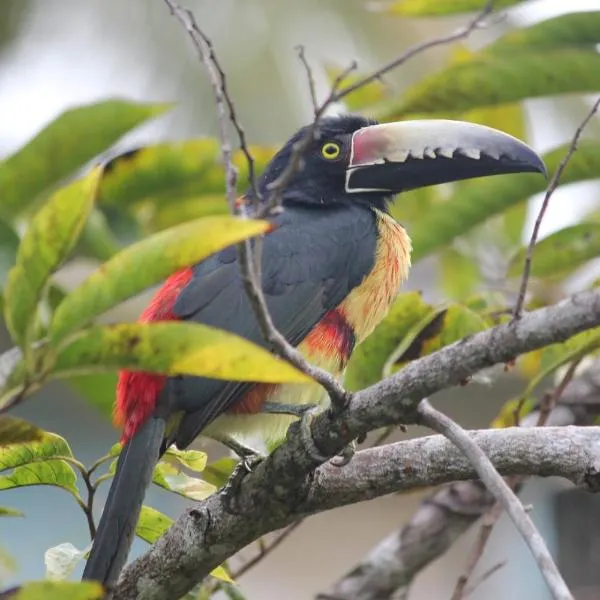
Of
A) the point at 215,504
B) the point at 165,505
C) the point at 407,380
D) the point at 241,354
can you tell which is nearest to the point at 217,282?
the point at 215,504

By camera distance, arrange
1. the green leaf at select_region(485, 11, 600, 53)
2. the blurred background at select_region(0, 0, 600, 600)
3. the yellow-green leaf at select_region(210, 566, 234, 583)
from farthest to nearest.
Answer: the blurred background at select_region(0, 0, 600, 600)
the green leaf at select_region(485, 11, 600, 53)
the yellow-green leaf at select_region(210, 566, 234, 583)

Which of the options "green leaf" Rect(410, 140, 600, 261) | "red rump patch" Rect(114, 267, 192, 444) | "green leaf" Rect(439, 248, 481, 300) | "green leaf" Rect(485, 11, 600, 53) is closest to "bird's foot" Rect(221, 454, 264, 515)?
"red rump patch" Rect(114, 267, 192, 444)

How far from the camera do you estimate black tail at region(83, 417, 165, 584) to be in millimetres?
2023

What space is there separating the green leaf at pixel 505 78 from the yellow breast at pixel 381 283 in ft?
1.10

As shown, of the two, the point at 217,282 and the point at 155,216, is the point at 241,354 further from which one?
the point at 155,216

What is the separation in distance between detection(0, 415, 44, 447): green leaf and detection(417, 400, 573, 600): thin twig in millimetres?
563

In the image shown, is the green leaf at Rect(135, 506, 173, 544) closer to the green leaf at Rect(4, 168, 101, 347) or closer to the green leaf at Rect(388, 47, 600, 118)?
the green leaf at Rect(4, 168, 101, 347)

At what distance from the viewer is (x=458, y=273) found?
3518 mm

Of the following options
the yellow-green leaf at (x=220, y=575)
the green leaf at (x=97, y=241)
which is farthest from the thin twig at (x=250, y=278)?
the green leaf at (x=97, y=241)

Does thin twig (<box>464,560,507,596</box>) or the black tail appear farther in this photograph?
thin twig (<box>464,560,507,596</box>)

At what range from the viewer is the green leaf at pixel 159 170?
2943 millimetres

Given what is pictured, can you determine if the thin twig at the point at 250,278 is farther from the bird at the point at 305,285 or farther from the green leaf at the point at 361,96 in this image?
the green leaf at the point at 361,96

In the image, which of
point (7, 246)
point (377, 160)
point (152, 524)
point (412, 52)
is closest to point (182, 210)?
point (377, 160)

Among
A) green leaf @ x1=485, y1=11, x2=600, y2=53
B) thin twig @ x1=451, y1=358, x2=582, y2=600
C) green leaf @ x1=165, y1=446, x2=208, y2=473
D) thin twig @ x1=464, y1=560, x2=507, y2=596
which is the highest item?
green leaf @ x1=485, y1=11, x2=600, y2=53
